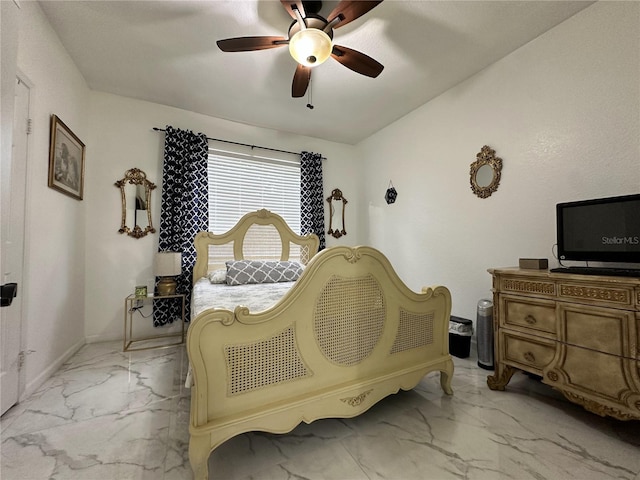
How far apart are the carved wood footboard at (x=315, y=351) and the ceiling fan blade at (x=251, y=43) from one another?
5.15 feet

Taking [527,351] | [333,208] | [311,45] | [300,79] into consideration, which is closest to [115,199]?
[300,79]

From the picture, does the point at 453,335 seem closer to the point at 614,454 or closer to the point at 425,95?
the point at 614,454

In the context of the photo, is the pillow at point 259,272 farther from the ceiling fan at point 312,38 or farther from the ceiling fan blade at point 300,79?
the ceiling fan at point 312,38

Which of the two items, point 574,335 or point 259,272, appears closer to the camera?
point 574,335

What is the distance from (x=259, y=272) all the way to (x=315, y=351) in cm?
167

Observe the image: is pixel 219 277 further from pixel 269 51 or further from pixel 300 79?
A: pixel 269 51

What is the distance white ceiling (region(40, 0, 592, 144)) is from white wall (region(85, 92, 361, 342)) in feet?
0.68

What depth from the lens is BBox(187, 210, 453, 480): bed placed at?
116 cm

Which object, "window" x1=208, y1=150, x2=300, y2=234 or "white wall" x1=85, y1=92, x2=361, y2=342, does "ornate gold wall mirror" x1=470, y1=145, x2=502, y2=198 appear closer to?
"window" x1=208, y1=150, x2=300, y2=234

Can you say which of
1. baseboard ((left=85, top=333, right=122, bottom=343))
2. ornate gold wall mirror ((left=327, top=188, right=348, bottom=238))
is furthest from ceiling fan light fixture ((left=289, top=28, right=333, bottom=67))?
baseboard ((left=85, top=333, right=122, bottom=343))

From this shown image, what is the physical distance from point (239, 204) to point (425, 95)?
2686 millimetres

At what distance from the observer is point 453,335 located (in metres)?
2.61

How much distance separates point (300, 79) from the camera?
7.29ft

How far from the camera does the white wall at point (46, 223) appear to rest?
1.86 m
